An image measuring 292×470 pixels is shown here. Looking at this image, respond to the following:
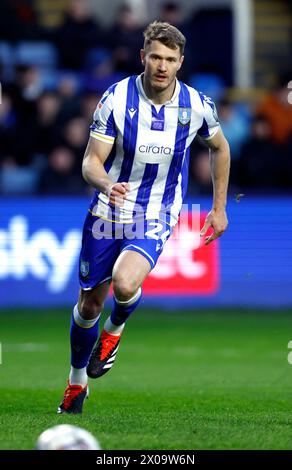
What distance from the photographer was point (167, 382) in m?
9.84

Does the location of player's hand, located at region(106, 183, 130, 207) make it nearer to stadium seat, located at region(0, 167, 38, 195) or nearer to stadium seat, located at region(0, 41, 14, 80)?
stadium seat, located at region(0, 167, 38, 195)

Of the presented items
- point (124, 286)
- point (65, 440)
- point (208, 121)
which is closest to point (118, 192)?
point (124, 286)

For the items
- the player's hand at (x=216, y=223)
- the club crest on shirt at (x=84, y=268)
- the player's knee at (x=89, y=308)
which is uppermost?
the player's hand at (x=216, y=223)

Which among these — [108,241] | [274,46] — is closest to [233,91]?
[274,46]

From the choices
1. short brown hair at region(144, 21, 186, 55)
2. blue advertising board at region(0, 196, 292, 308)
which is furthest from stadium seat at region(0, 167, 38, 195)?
short brown hair at region(144, 21, 186, 55)

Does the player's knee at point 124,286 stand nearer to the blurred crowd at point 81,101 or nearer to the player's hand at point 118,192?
the player's hand at point 118,192

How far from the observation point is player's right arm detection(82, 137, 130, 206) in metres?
6.85

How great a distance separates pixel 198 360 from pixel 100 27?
824cm

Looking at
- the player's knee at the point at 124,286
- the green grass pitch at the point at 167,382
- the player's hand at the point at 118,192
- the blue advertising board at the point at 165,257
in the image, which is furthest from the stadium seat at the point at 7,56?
the player's hand at the point at 118,192

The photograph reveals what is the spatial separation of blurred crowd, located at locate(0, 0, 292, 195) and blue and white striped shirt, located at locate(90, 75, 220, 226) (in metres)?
6.93

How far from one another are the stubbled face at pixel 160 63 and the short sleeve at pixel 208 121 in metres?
0.37

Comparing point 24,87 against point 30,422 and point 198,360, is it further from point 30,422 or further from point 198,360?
point 30,422

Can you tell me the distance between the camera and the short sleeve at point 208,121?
25.2ft

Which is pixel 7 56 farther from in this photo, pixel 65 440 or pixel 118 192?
pixel 65 440
